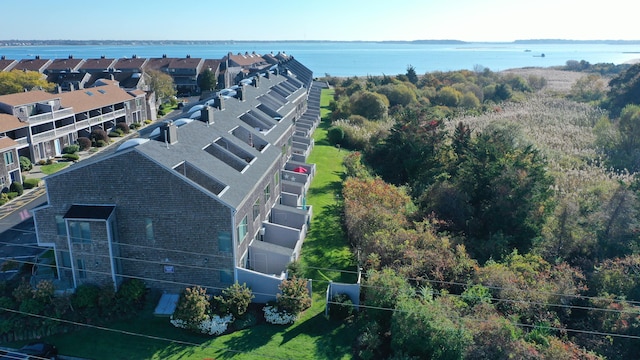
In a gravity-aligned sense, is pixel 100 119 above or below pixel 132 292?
above

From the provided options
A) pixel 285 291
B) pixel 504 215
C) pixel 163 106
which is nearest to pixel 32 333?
pixel 285 291

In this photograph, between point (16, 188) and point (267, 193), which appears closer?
point (267, 193)

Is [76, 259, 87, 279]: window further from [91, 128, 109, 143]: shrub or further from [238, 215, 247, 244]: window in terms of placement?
[91, 128, 109, 143]: shrub

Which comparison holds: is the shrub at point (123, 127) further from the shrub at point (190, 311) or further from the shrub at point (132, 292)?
the shrub at point (190, 311)

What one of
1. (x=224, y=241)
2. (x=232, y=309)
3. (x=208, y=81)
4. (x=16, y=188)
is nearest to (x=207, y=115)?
(x=224, y=241)

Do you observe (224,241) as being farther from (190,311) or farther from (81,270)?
(81,270)

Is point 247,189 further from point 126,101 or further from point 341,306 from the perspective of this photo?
point 126,101
